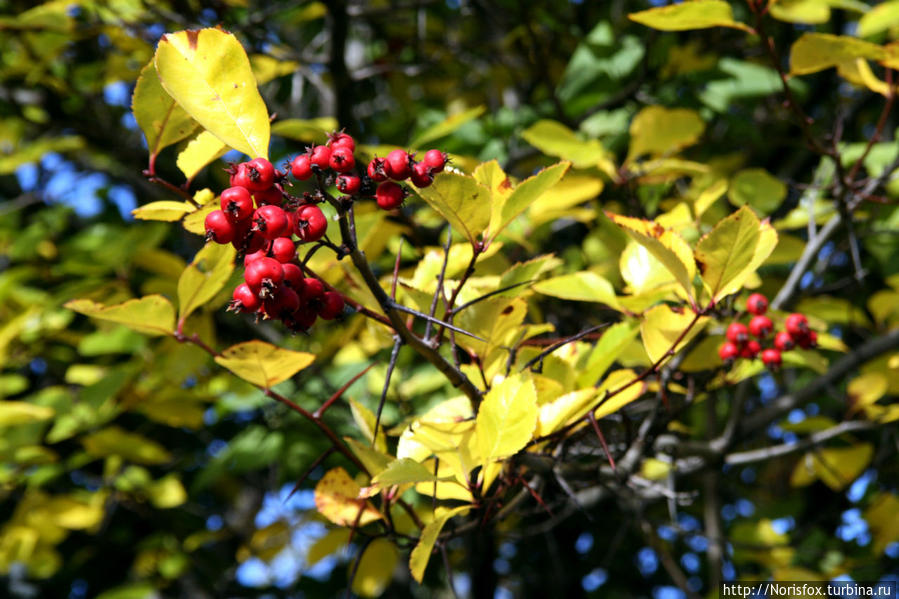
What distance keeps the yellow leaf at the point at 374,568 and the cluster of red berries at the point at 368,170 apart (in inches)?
55.6

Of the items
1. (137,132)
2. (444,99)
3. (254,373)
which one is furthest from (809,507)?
(137,132)

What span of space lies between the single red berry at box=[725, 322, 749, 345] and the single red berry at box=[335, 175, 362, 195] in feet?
2.74

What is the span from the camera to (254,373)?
978mm

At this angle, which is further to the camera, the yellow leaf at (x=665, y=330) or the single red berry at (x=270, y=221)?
the yellow leaf at (x=665, y=330)

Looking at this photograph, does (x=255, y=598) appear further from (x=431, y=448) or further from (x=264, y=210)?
(x=264, y=210)

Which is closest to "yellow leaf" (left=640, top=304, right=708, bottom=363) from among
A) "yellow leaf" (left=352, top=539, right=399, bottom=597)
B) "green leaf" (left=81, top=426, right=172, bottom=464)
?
"yellow leaf" (left=352, top=539, right=399, bottom=597)

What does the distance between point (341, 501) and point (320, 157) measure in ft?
1.82

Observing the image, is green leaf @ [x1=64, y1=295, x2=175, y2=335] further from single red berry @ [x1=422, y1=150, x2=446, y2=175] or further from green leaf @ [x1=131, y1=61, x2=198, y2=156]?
single red berry @ [x1=422, y1=150, x2=446, y2=175]

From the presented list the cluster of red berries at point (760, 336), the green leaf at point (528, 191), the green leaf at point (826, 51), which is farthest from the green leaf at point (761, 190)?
the green leaf at point (528, 191)

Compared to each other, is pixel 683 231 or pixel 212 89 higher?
pixel 212 89

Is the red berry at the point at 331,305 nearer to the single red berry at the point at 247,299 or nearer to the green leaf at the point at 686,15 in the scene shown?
the single red berry at the point at 247,299

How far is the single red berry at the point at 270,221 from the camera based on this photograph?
2.29 feet

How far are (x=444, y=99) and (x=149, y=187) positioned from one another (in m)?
1.32

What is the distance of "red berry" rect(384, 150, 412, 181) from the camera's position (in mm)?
749
